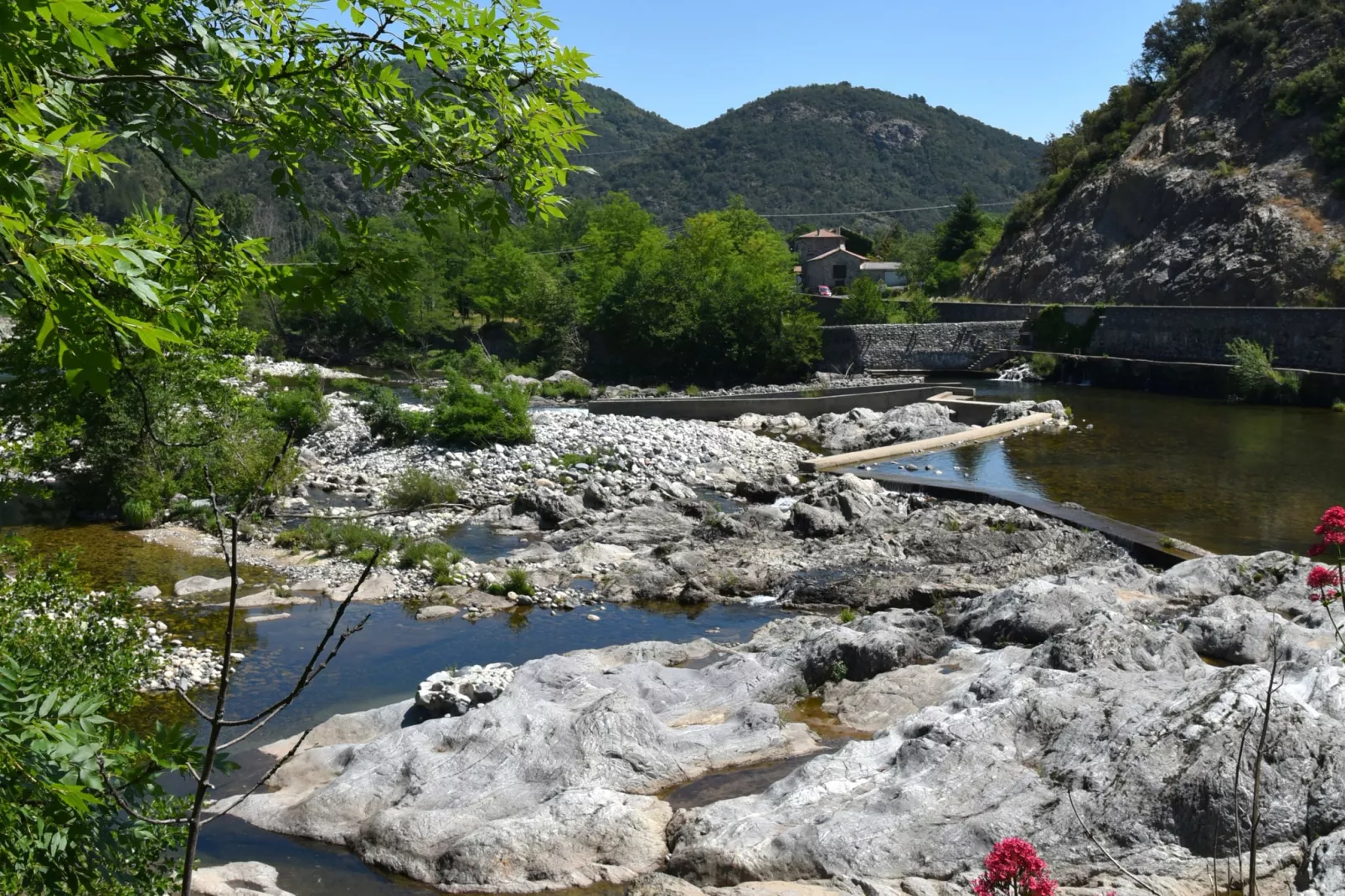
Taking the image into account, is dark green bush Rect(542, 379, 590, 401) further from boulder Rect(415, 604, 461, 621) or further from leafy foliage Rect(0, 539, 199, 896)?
leafy foliage Rect(0, 539, 199, 896)

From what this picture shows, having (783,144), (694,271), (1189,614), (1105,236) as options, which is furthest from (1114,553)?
(783,144)

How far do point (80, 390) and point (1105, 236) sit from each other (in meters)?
52.9

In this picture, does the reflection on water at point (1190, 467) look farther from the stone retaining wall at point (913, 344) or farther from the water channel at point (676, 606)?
the stone retaining wall at point (913, 344)

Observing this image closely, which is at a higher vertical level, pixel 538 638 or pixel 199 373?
pixel 199 373

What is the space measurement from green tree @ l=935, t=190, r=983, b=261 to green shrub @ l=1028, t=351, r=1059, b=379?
68.1ft

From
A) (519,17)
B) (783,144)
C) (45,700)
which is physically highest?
(783,144)

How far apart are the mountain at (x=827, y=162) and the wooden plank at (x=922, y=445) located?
9210 centimetres

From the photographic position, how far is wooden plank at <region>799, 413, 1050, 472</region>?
2423cm

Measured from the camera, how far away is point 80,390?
2242mm

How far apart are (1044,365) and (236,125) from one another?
43.1m

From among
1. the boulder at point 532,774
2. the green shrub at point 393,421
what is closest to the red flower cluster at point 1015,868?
the boulder at point 532,774

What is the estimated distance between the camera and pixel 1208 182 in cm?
4569

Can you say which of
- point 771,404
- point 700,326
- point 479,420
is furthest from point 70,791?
point 700,326

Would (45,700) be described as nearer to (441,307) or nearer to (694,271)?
(694,271)
